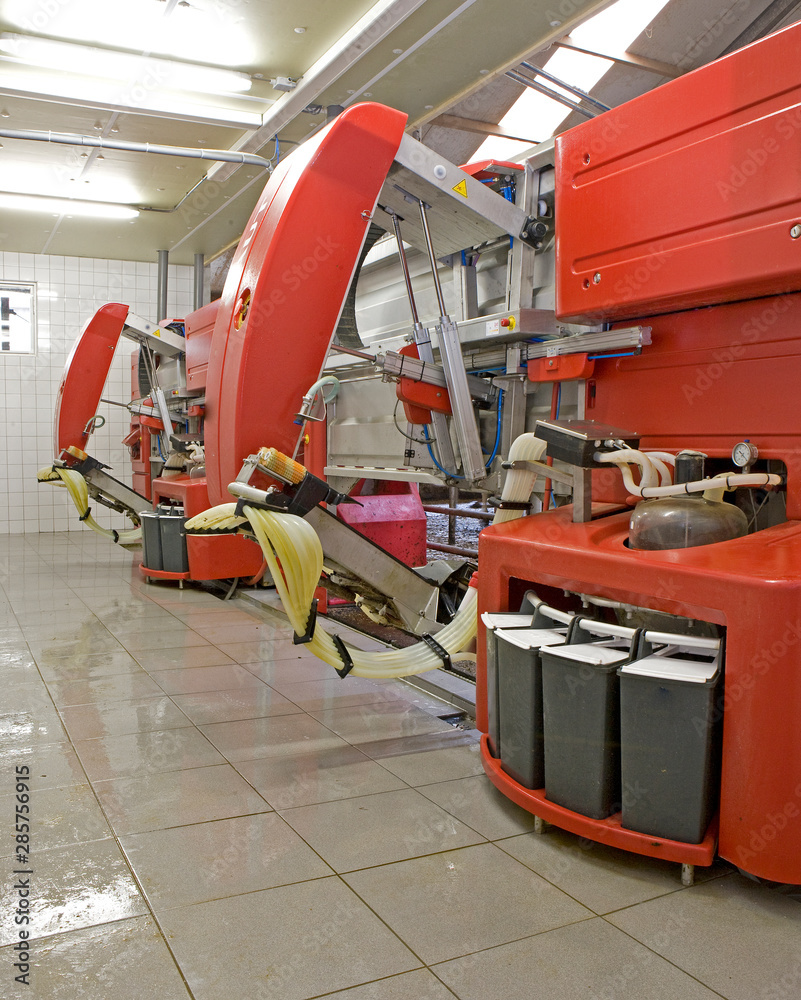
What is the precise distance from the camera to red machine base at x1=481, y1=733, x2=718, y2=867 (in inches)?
68.4

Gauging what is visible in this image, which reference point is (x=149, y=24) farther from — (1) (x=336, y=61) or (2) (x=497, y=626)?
(2) (x=497, y=626)

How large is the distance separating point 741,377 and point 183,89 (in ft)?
14.1

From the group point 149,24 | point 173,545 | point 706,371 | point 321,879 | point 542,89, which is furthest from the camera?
point 173,545

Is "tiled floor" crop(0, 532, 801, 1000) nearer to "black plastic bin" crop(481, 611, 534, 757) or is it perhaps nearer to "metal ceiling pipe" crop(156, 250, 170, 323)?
"black plastic bin" crop(481, 611, 534, 757)

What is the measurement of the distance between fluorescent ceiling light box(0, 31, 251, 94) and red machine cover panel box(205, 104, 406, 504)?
2.84 metres

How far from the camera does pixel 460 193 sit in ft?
8.96

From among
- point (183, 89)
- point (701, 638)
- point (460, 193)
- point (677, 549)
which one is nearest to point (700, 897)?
point (701, 638)

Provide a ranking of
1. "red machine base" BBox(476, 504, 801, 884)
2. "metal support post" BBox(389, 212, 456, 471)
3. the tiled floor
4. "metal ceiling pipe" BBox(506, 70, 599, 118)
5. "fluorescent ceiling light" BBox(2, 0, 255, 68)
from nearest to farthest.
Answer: the tiled floor
"red machine base" BBox(476, 504, 801, 884)
"metal support post" BBox(389, 212, 456, 471)
"fluorescent ceiling light" BBox(2, 0, 255, 68)
"metal ceiling pipe" BBox(506, 70, 599, 118)

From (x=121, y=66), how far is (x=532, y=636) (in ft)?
14.8

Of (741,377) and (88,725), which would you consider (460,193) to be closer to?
(741,377)

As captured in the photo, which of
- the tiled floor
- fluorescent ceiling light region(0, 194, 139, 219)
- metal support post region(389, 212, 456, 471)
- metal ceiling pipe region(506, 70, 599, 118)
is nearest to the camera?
the tiled floor

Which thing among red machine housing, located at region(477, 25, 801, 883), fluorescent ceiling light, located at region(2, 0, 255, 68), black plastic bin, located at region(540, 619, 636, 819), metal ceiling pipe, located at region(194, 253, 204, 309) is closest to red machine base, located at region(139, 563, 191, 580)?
fluorescent ceiling light, located at region(2, 0, 255, 68)

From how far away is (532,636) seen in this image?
6.70 feet

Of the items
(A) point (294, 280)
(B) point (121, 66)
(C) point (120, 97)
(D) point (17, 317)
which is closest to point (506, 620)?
(A) point (294, 280)
